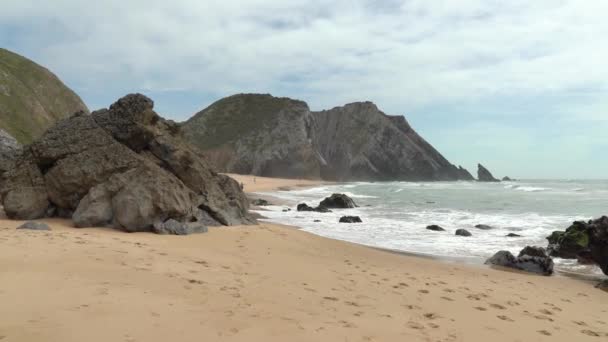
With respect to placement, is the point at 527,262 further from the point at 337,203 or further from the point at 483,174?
the point at 483,174

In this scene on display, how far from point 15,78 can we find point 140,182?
5793 cm

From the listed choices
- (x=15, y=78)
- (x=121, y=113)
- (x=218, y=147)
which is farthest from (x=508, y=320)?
(x=218, y=147)

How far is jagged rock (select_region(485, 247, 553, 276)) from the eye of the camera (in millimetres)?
10336

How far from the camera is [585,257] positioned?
1144cm

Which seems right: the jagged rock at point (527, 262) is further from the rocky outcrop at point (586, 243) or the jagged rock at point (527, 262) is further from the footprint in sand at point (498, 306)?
the footprint in sand at point (498, 306)

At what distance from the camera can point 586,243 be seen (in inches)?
428

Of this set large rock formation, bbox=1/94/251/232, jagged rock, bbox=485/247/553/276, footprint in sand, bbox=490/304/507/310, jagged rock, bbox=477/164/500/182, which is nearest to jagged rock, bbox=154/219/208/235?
large rock formation, bbox=1/94/251/232

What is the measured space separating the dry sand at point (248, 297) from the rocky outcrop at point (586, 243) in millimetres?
1018

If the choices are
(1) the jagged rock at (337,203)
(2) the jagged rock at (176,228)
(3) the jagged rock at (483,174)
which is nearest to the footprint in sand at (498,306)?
(2) the jagged rock at (176,228)

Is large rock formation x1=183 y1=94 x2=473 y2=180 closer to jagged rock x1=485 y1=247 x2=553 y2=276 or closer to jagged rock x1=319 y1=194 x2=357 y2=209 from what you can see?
jagged rock x1=319 y1=194 x2=357 y2=209

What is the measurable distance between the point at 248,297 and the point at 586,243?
9.60m

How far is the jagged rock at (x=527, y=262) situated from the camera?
10.3 m

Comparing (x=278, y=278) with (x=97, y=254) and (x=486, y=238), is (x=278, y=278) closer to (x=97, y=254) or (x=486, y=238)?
(x=97, y=254)

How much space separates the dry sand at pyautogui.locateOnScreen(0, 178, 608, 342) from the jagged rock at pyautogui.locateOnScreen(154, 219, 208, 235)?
640mm
